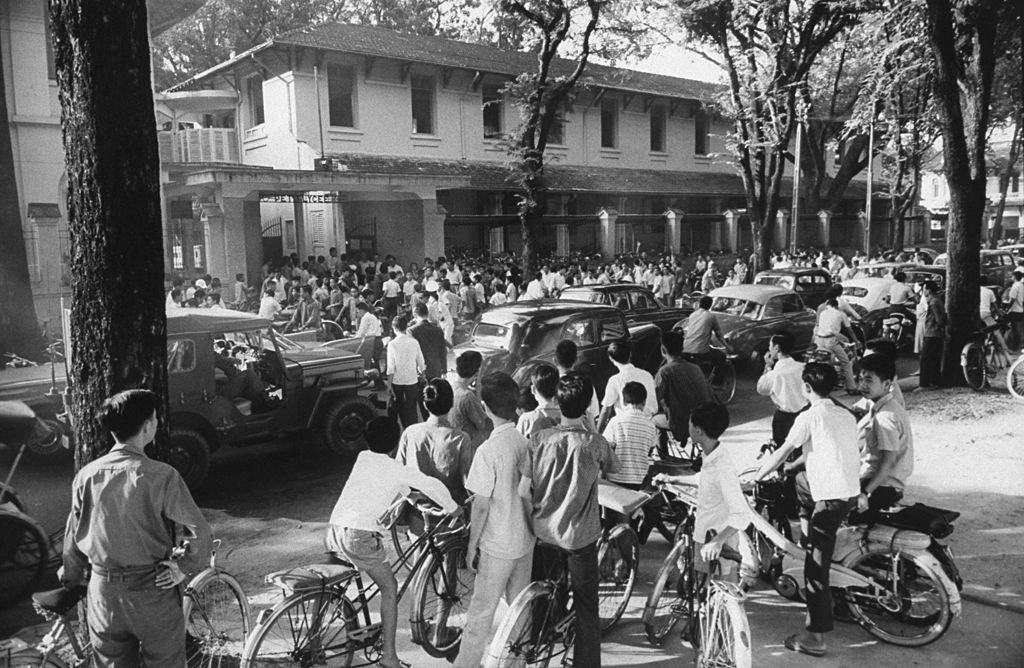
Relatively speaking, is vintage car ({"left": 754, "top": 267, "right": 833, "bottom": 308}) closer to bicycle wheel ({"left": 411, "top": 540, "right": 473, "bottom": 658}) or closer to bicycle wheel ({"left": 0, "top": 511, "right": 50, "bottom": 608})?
bicycle wheel ({"left": 411, "top": 540, "right": 473, "bottom": 658})

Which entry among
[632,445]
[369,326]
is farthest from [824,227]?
[632,445]

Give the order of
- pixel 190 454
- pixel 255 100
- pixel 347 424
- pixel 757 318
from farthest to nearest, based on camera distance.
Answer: pixel 255 100
pixel 757 318
pixel 347 424
pixel 190 454

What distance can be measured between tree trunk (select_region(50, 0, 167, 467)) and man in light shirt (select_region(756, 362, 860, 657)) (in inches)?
155

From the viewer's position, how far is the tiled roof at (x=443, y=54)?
2291 cm

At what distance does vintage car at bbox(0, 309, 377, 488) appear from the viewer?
8211mm

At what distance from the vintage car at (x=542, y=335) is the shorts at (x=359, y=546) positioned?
5306 millimetres

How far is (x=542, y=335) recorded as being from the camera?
10352 mm

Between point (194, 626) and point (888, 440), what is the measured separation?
4603 mm

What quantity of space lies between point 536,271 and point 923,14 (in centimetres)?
976

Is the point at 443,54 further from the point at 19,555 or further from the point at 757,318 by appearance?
the point at 19,555

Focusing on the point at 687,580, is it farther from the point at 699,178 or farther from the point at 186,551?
the point at 699,178

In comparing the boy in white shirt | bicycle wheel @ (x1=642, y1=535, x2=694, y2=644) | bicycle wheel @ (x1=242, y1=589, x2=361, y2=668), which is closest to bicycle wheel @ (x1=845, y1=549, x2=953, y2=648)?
bicycle wheel @ (x1=642, y1=535, x2=694, y2=644)

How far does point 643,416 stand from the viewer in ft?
19.1

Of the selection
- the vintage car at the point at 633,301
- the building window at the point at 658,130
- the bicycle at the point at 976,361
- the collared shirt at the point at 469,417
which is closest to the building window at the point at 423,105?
the building window at the point at 658,130
